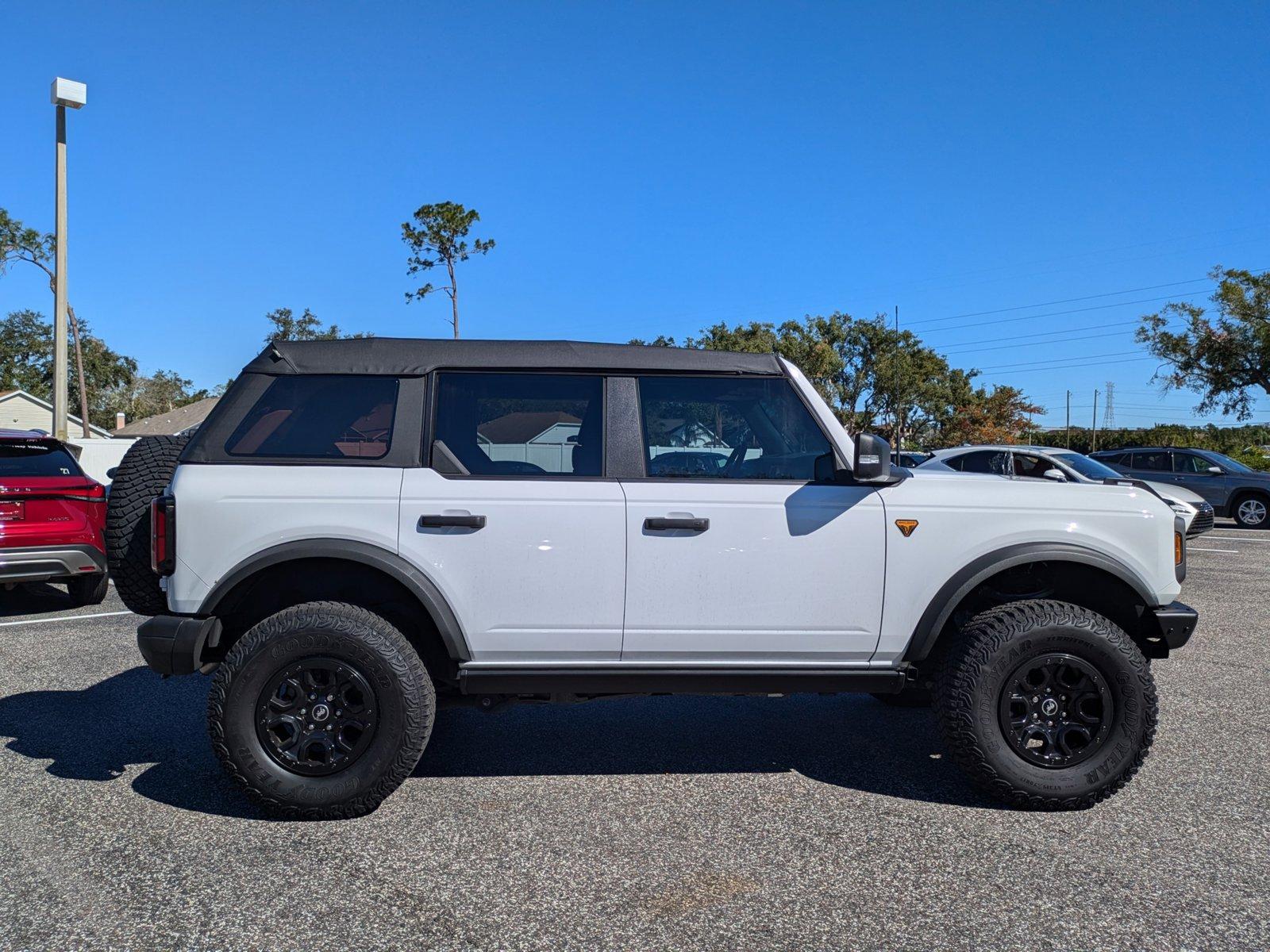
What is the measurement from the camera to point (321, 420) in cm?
387

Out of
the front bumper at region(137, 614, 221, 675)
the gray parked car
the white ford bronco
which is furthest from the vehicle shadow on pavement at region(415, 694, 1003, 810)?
the gray parked car

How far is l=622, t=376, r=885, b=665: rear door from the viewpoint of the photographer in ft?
12.2

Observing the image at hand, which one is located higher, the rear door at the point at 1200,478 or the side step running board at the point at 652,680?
the rear door at the point at 1200,478

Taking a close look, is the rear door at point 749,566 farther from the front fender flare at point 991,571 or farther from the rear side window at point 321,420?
the rear side window at point 321,420

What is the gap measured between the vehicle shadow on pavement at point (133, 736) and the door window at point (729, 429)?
87.6 inches

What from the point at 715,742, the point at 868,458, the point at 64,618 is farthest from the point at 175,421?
the point at 868,458

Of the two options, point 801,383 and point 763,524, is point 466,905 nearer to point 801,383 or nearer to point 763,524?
point 763,524

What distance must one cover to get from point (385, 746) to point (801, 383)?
2.25m

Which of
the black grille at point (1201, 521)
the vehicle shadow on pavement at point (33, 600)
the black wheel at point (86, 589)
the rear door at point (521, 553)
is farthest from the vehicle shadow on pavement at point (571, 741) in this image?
the black grille at point (1201, 521)

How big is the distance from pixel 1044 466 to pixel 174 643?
11716 mm

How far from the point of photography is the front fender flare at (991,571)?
12.4 ft

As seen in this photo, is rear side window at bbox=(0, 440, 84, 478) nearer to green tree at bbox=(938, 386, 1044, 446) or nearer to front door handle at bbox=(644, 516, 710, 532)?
front door handle at bbox=(644, 516, 710, 532)

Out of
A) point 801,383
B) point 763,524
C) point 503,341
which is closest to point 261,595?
point 503,341

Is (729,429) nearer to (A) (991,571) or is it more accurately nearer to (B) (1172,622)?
(A) (991,571)
